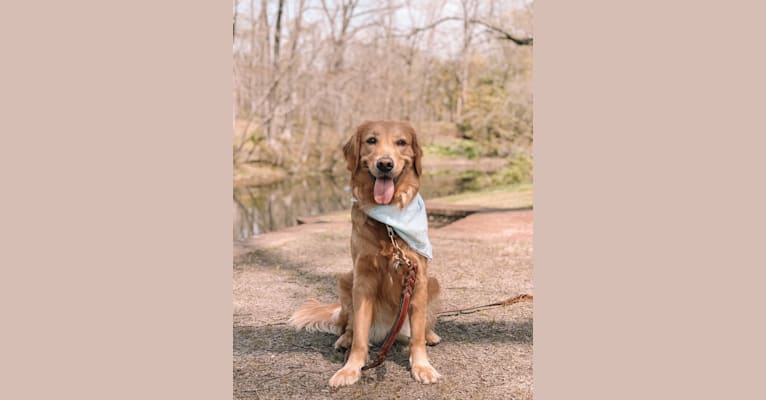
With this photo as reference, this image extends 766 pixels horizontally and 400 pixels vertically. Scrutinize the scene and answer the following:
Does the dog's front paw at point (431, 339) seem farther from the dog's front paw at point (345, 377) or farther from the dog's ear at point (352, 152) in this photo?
the dog's ear at point (352, 152)

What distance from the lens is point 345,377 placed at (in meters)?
3.31

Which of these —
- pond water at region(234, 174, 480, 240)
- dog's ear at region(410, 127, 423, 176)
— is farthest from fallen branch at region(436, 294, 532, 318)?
pond water at region(234, 174, 480, 240)

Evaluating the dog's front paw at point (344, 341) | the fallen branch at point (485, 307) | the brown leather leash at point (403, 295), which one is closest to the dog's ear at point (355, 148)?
the brown leather leash at point (403, 295)

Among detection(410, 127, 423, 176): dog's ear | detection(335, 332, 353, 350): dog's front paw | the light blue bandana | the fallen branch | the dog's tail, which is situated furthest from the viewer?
the fallen branch

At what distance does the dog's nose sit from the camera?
326 centimetres

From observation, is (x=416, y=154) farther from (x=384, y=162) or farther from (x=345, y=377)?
(x=345, y=377)

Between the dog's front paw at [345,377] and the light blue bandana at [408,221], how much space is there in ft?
2.61

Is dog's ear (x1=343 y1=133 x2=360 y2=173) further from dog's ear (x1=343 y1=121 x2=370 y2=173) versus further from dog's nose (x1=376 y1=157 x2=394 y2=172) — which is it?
dog's nose (x1=376 y1=157 x2=394 y2=172)

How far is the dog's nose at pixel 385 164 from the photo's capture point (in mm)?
3258

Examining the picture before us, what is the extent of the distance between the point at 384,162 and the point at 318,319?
1.41 meters

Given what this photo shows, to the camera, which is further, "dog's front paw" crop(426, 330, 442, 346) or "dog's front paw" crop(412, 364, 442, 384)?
"dog's front paw" crop(426, 330, 442, 346)

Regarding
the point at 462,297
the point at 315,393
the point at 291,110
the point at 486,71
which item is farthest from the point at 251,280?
the point at 486,71

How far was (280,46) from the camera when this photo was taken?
12547 mm

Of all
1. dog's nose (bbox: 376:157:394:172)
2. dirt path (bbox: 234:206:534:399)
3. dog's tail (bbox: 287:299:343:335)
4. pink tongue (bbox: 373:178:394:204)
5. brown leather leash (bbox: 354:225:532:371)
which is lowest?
dirt path (bbox: 234:206:534:399)
